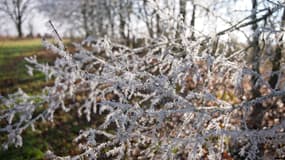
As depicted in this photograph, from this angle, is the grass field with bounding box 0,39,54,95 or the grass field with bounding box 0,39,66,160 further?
the grass field with bounding box 0,39,54,95

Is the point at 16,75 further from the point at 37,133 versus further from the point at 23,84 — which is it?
the point at 37,133

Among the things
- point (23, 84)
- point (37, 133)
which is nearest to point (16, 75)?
point (23, 84)

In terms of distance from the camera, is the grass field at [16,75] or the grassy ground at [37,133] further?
the grass field at [16,75]

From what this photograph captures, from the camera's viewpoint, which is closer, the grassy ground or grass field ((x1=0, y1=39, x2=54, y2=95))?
the grassy ground

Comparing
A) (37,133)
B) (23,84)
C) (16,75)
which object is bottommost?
(37,133)

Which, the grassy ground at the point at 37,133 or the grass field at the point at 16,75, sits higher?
the grass field at the point at 16,75

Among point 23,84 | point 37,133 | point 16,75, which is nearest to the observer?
point 37,133

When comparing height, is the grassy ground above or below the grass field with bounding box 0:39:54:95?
below

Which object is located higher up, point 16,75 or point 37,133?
point 16,75

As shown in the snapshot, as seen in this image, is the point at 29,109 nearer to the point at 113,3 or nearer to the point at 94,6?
the point at 113,3

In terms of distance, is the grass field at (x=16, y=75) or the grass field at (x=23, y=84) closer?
the grass field at (x=23, y=84)

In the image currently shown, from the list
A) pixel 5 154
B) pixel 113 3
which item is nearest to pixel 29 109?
pixel 5 154
